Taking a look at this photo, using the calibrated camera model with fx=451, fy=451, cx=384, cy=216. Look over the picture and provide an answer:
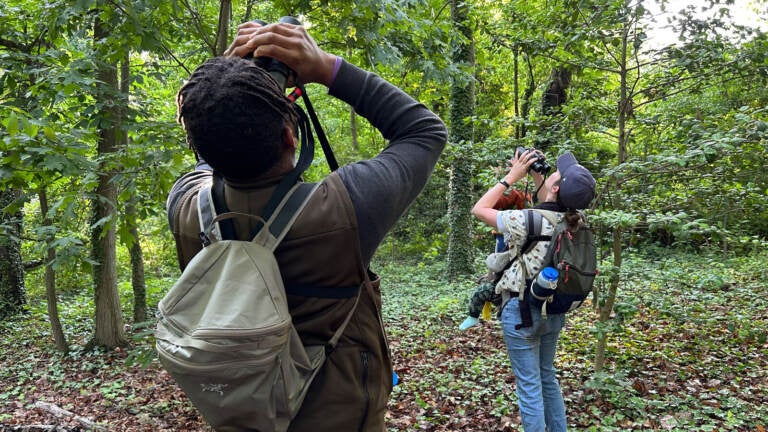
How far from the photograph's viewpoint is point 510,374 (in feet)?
17.6

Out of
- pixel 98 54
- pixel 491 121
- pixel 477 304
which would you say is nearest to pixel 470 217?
pixel 491 121

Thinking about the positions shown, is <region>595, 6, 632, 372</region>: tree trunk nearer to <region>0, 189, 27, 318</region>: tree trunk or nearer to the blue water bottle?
the blue water bottle

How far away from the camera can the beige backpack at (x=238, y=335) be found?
1.04 metres

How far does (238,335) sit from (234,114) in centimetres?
52

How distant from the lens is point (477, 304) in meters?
3.75

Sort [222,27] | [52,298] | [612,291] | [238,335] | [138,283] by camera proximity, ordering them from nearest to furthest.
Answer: [238,335] → [222,27] → [612,291] → [52,298] → [138,283]

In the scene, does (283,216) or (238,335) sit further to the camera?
(283,216)

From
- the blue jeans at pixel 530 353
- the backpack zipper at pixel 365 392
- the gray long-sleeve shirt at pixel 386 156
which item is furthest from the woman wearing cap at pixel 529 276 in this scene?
the backpack zipper at pixel 365 392

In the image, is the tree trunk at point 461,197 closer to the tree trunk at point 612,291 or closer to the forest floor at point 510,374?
the forest floor at point 510,374

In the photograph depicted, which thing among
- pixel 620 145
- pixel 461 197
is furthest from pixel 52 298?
pixel 620 145

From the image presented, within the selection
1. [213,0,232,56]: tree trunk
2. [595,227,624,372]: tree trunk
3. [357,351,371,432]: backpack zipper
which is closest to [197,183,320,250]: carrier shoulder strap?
[357,351,371,432]: backpack zipper

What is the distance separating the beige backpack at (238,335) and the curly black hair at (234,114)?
0.14 metres

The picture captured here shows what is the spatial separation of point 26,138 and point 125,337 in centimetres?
630

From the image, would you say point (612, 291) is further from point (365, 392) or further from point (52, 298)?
point (52, 298)
